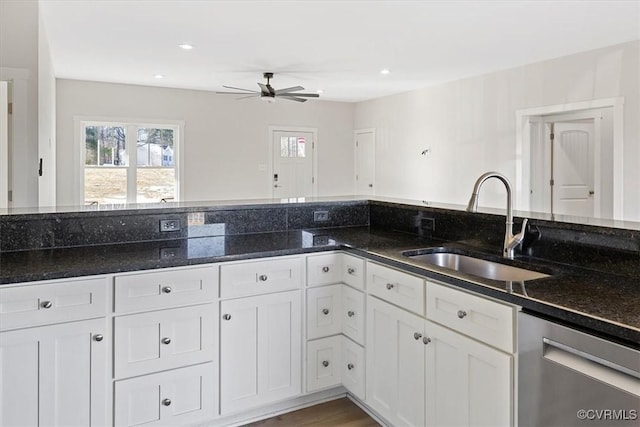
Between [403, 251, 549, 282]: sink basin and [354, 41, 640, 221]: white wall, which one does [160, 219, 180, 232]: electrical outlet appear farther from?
[354, 41, 640, 221]: white wall

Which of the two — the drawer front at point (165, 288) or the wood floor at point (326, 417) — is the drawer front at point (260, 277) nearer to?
the drawer front at point (165, 288)

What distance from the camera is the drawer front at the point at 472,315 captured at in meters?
1.49

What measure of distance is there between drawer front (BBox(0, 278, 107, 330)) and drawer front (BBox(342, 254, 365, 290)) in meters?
1.15

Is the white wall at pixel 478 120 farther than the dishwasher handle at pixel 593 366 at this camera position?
Yes

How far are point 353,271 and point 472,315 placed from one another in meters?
0.81

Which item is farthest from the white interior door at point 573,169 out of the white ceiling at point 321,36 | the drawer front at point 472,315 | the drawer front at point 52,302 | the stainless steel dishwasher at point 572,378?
the drawer front at point 52,302

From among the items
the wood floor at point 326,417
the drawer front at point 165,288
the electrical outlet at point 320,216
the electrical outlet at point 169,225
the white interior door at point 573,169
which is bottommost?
the wood floor at point 326,417

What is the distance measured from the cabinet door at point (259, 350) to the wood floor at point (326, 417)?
0.13 m

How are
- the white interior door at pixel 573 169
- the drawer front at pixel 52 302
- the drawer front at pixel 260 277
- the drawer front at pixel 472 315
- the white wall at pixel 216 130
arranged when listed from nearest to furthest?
1. the drawer front at pixel 472 315
2. the drawer front at pixel 52 302
3. the drawer front at pixel 260 277
4. the white interior door at pixel 573 169
5. the white wall at pixel 216 130

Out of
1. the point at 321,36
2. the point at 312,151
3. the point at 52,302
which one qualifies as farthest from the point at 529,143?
the point at 52,302

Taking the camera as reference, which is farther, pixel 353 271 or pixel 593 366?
pixel 353 271

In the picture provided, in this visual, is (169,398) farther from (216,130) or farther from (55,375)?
(216,130)

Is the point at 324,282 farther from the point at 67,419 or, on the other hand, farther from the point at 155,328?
the point at 67,419

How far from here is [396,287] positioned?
6.63 feet
